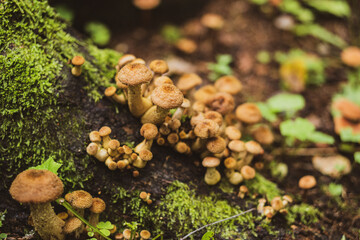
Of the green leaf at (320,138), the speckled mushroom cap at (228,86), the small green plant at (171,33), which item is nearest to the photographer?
the speckled mushroom cap at (228,86)

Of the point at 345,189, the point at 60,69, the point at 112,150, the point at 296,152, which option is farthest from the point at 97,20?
the point at 345,189

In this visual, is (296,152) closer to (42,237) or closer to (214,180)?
(214,180)

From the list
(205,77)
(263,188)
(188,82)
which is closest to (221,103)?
(188,82)

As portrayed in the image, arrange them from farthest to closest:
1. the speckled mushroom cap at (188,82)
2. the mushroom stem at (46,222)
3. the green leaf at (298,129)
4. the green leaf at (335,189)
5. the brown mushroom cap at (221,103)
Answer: the green leaf at (298,129) < the green leaf at (335,189) < the speckled mushroom cap at (188,82) < the brown mushroom cap at (221,103) < the mushroom stem at (46,222)

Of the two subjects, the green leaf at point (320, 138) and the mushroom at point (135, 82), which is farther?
the green leaf at point (320, 138)

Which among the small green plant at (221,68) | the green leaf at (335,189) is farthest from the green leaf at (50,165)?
the small green plant at (221,68)

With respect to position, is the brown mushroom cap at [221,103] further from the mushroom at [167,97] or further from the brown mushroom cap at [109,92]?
the brown mushroom cap at [109,92]

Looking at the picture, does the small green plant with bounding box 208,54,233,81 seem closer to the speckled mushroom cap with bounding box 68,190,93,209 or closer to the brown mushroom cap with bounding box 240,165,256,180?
the brown mushroom cap with bounding box 240,165,256,180
